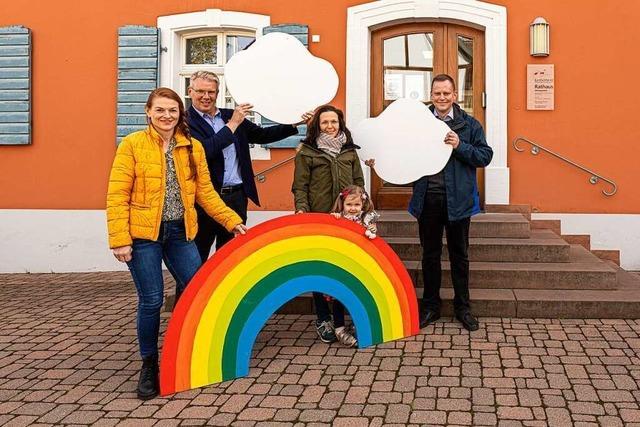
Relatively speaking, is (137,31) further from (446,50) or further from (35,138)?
(446,50)

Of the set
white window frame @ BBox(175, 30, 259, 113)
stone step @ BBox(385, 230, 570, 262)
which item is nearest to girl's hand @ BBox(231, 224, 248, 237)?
stone step @ BBox(385, 230, 570, 262)

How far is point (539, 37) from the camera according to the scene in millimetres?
6676

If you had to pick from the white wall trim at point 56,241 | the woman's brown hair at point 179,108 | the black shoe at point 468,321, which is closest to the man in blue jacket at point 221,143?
the woman's brown hair at point 179,108

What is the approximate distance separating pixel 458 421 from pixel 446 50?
528cm

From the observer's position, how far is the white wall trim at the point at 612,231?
6746 mm

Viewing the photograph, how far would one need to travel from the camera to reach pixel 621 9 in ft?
21.9

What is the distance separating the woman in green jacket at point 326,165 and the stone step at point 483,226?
2.06m

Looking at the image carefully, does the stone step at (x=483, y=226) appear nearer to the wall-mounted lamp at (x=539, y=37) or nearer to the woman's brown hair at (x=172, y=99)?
the wall-mounted lamp at (x=539, y=37)

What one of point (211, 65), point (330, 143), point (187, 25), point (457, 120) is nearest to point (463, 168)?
point (457, 120)

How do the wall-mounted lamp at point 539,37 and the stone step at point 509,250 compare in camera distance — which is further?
the wall-mounted lamp at point 539,37

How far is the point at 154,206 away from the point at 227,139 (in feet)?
2.68

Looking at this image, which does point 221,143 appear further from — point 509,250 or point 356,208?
point 509,250

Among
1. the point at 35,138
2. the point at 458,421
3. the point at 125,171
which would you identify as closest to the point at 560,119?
the point at 458,421

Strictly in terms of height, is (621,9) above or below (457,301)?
above
